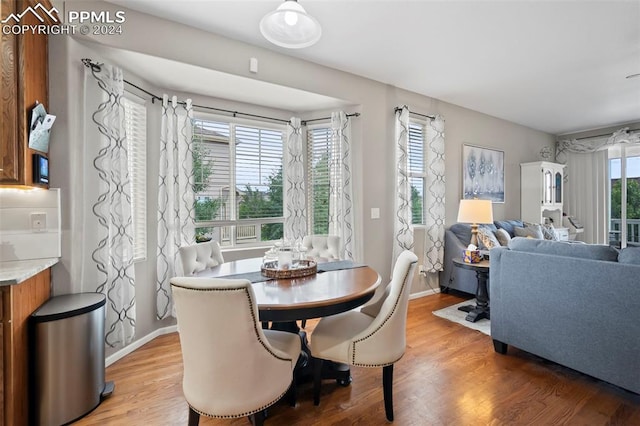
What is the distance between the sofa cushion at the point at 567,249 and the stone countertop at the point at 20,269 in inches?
122

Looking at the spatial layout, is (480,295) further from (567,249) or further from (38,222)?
(38,222)

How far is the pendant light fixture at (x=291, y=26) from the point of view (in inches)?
62.5

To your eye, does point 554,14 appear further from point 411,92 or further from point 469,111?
point 469,111

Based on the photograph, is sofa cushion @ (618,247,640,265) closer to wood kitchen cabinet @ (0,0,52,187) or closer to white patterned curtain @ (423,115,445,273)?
white patterned curtain @ (423,115,445,273)

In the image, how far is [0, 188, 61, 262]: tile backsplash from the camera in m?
1.72

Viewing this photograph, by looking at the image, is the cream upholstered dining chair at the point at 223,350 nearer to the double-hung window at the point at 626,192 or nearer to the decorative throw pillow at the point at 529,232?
the decorative throw pillow at the point at 529,232

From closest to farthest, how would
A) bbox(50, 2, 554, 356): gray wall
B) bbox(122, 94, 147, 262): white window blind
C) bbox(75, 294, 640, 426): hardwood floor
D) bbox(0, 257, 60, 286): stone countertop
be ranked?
bbox(0, 257, 60, 286): stone countertop < bbox(75, 294, 640, 426): hardwood floor < bbox(50, 2, 554, 356): gray wall < bbox(122, 94, 147, 262): white window blind

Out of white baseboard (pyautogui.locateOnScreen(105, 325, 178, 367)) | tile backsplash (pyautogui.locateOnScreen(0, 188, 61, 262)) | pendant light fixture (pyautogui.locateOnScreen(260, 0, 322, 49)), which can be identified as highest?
pendant light fixture (pyautogui.locateOnScreen(260, 0, 322, 49))

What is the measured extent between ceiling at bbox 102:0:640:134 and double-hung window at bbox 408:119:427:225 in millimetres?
516

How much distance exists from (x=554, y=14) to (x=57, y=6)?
11.5 ft

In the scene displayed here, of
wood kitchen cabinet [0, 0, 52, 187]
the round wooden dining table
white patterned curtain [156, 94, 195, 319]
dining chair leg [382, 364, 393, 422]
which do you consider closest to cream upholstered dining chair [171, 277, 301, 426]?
the round wooden dining table

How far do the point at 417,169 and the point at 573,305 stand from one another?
245cm

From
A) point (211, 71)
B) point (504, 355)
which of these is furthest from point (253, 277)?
point (504, 355)

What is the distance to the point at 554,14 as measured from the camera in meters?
2.21
